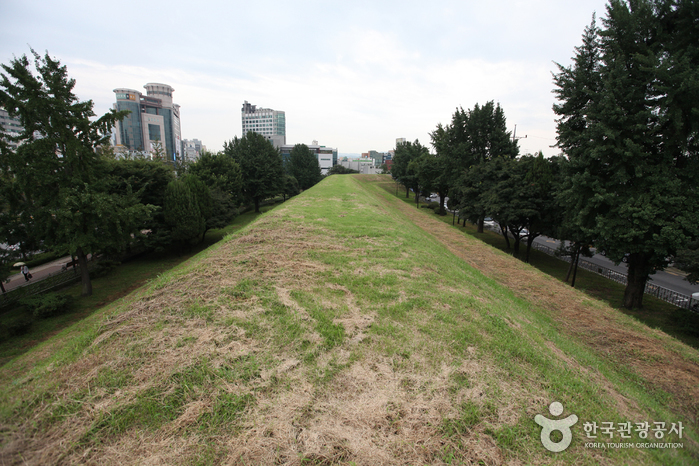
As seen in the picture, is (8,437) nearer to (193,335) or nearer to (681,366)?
(193,335)

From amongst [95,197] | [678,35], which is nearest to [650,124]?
[678,35]

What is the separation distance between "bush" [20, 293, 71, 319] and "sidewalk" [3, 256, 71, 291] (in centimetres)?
833

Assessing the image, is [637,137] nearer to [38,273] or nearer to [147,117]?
[38,273]

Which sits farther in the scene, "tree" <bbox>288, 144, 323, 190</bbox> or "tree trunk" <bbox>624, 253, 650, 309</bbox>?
"tree" <bbox>288, 144, 323, 190</bbox>

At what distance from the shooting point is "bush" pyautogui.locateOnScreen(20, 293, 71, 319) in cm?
1337

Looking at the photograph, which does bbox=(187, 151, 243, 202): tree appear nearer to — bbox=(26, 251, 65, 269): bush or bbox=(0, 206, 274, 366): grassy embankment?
bbox=(0, 206, 274, 366): grassy embankment

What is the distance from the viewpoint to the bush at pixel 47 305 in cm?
1337

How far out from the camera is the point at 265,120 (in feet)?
536

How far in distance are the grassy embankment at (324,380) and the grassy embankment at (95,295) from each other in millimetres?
9654

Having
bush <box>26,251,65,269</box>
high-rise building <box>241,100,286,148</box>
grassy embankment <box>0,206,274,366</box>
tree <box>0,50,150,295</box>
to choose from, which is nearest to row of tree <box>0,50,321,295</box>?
tree <box>0,50,150,295</box>

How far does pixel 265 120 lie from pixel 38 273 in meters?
158

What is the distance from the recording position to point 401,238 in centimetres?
1123

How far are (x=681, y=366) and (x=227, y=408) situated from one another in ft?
29.9

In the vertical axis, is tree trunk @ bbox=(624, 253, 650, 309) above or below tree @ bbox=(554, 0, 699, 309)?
below
